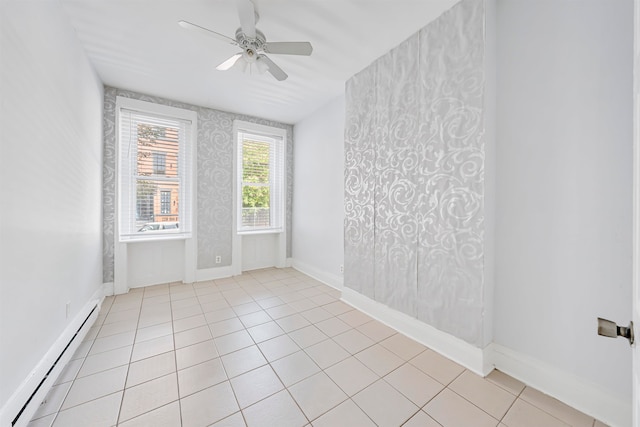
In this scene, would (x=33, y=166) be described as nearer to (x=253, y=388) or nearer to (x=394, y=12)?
(x=253, y=388)

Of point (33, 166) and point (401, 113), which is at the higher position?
point (401, 113)

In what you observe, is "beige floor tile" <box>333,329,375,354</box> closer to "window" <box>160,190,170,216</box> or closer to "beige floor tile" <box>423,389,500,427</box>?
"beige floor tile" <box>423,389,500,427</box>

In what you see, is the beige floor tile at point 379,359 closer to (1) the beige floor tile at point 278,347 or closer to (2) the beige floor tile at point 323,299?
(1) the beige floor tile at point 278,347

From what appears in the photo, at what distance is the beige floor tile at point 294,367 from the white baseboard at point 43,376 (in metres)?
1.35

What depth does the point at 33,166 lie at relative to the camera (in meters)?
1.45

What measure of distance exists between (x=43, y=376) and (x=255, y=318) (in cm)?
149

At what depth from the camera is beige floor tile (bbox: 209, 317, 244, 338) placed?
227cm

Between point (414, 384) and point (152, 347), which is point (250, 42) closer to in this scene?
point (152, 347)

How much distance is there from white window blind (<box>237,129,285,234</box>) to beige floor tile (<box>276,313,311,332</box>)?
6.68ft

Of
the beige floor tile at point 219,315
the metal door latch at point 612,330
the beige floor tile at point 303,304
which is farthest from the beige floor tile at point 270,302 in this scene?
the metal door latch at point 612,330

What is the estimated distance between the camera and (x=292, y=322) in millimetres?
2455

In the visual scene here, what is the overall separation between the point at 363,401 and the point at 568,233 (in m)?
1.67

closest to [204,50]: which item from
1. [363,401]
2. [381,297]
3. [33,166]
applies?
[33,166]

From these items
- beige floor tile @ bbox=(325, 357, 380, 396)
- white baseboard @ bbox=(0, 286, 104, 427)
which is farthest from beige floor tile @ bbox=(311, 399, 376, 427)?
white baseboard @ bbox=(0, 286, 104, 427)
